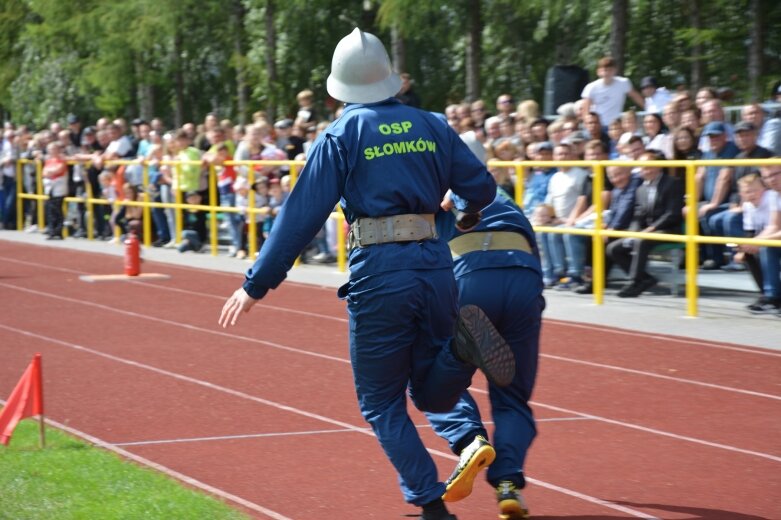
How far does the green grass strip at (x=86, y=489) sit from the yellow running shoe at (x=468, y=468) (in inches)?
35.0

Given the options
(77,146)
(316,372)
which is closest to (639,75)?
(77,146)

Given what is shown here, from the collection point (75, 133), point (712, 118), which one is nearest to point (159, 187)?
point (75, 133)

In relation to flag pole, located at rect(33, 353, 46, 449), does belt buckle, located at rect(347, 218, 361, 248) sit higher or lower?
Result: higher

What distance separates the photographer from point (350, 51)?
18.1 feet

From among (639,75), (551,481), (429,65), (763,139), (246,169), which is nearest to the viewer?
(551,481)

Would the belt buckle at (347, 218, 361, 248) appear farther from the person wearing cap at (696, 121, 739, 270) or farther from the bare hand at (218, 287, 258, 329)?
the person wearing cap at (696, 121, 739, 270)

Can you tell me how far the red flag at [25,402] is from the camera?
7.06m

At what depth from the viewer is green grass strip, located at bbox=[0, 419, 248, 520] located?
578cm

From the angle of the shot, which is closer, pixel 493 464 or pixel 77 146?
pixel 493 464

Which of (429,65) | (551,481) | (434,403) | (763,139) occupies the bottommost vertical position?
(551,481)

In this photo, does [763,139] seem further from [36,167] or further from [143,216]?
[36,167]

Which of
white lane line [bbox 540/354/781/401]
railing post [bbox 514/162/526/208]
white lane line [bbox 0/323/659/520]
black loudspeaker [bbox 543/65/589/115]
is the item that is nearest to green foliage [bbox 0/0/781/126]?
black loudspeaker [bbox 543/65/589/115]

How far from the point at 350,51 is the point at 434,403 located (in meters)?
1.43

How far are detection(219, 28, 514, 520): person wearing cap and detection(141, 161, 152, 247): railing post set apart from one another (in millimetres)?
15318
